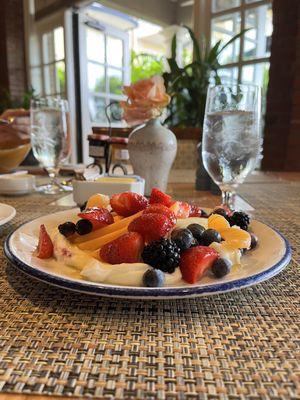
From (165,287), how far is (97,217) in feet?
0.57

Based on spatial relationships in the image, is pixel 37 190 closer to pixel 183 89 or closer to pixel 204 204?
pixel 204 204

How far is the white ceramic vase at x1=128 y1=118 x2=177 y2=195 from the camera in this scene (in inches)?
39.9

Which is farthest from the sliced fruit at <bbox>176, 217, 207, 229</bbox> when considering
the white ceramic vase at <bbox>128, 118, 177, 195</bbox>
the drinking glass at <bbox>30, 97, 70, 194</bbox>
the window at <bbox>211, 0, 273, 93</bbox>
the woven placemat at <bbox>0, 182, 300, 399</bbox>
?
the window at <bbox>211, 0, 273, 93</bbox>

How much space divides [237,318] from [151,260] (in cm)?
10

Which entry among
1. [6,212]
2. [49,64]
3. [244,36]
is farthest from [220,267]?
[49,64]

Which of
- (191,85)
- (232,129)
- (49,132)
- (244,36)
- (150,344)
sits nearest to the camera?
(150,344)

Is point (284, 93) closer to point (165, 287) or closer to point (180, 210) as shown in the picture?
point (180, 210)

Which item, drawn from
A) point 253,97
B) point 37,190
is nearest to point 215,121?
point 253,97

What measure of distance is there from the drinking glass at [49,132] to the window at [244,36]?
190 centimetres

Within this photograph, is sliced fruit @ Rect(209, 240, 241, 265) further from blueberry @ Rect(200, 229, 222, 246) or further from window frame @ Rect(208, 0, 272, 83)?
window frame @ Rect(208, 0, 272, 83)

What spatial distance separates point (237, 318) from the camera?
0.34 metres

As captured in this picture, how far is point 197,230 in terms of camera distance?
45cm

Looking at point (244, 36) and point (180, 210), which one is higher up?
point (244, 36)

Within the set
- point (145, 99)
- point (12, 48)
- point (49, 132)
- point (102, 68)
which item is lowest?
point (49, 132)
